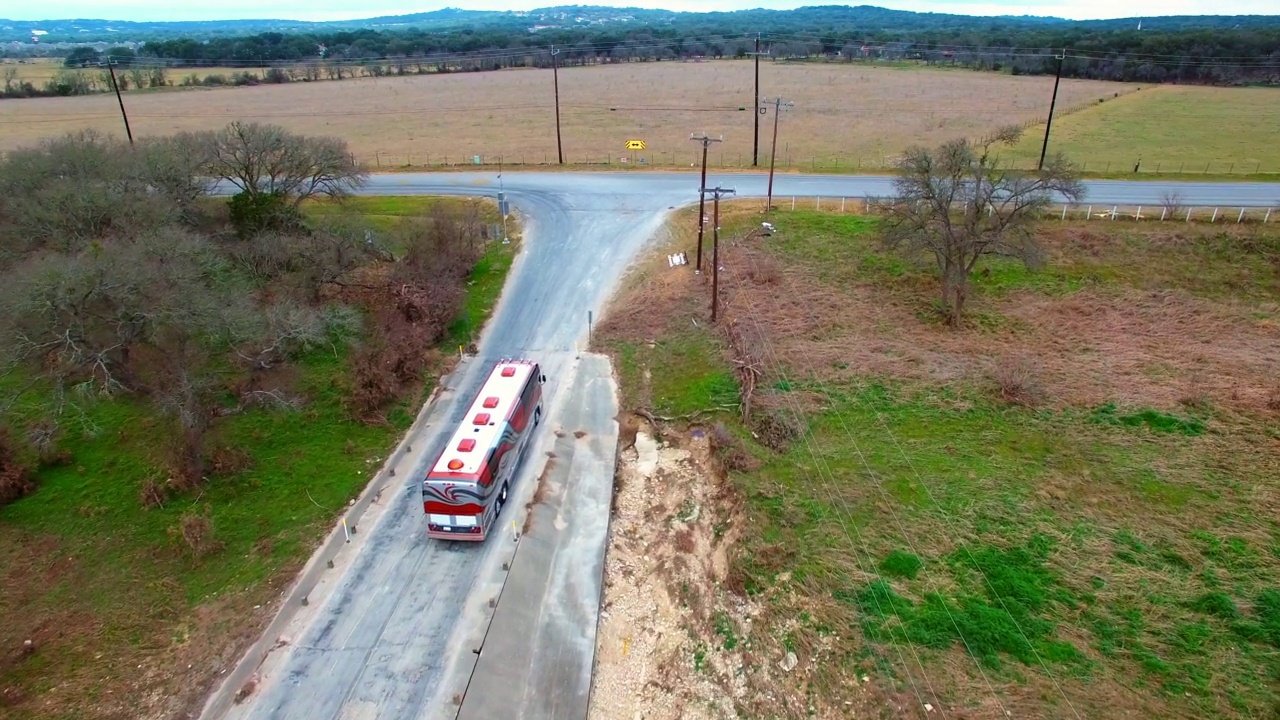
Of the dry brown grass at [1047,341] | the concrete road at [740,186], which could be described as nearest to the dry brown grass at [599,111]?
the concrete road at [740,186]

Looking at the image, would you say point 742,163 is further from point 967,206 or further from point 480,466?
Result: point 480,466

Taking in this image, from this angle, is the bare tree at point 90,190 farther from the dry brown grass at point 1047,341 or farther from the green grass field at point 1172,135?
the green grass field at point 1172,135

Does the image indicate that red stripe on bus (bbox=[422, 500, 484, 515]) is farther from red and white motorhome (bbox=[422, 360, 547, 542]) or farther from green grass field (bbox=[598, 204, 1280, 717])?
green grass field (bbox=[598, 204, 1280, 717])

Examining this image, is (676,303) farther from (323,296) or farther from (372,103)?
(372,103)

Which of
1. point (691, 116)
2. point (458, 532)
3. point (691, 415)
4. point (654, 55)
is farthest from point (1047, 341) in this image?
point (654, 55)

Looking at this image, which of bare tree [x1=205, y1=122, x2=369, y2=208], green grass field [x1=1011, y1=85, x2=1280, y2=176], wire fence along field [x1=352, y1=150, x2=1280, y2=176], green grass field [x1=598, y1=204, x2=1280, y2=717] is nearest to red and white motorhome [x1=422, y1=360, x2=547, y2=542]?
green grass field [x1=598, y1=204, x2=1280, y2=717]
